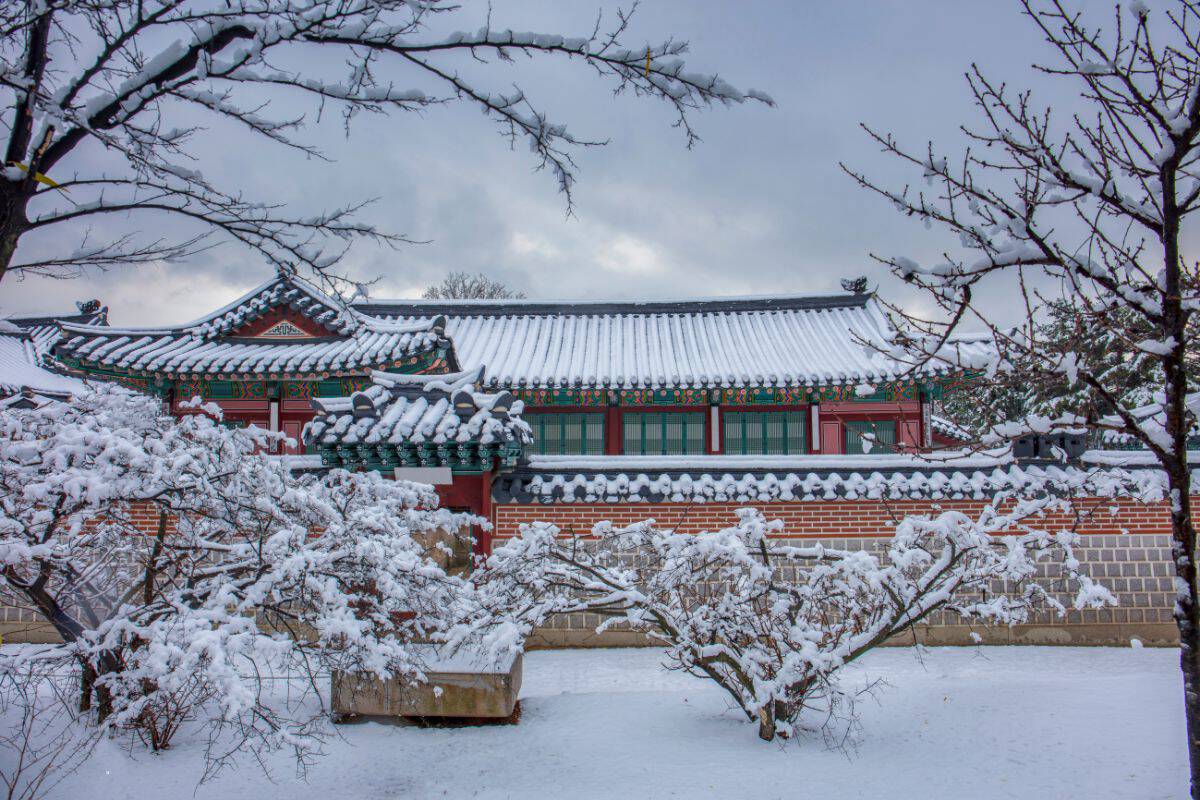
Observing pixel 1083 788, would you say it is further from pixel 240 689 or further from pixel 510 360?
pixel 510 360

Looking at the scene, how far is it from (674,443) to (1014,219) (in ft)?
35.7

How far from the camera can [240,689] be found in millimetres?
3688

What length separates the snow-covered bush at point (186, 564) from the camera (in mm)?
4109

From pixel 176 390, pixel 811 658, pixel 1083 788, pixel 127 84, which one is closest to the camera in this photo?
pixel 127 84

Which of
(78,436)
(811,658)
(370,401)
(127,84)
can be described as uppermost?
(127,84)

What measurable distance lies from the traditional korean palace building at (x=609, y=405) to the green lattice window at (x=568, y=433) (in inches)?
1.2

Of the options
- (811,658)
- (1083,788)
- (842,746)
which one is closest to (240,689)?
(811,658)

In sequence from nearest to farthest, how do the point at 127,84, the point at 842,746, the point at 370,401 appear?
the point at 127,84 → the point at 842,746 → the point at 370,401

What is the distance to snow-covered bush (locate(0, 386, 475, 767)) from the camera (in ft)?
13.5

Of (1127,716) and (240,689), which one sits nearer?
(240,689)

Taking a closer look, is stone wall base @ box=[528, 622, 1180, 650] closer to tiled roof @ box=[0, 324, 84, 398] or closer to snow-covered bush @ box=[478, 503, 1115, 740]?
snow-covered bush @ box=[478, 503, 1115, 740]

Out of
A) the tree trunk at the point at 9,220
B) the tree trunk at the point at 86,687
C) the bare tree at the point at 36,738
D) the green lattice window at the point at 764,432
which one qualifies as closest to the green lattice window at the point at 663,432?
the green lattice window at the point at 764,432

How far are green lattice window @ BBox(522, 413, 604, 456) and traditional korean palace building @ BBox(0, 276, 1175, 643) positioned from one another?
0.10 ft

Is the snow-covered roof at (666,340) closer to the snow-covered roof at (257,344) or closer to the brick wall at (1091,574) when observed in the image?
the snow-covered roof at (257,344)
